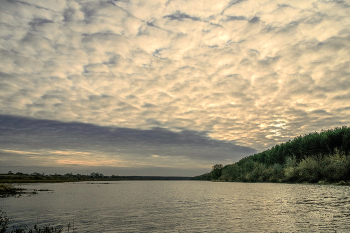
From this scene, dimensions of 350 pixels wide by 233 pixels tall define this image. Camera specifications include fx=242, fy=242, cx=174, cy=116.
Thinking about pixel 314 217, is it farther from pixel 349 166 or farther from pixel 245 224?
pixel 349 166

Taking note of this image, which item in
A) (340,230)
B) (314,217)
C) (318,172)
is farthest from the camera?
(318,172)

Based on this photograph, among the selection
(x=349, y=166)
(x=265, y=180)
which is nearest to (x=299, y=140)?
(x=265, y=180)

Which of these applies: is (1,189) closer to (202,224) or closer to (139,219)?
(139,219)

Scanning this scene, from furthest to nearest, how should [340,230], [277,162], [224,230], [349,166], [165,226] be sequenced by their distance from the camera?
1. [277,162]
2. [349,166]
3. [165,226]
4. [224,230]
5. [340,230]

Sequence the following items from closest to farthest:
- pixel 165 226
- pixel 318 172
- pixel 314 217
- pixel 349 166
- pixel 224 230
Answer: pixel 224 230
pixel 165 226
pixel 314 217
pixel 349 166
pixel 318 172

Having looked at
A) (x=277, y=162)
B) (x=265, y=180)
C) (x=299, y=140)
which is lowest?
(x=265, y=180)

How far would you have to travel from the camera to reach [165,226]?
3006 centimetres

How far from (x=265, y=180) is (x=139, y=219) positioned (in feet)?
573

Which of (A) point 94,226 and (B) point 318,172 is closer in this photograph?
(A) point 94,226

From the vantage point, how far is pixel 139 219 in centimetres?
3500

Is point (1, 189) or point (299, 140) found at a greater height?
point (299, 140)

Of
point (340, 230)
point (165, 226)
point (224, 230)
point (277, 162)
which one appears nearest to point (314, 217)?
point (340, 230)

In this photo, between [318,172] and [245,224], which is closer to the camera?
[245,224]

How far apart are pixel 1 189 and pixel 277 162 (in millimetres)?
173716
